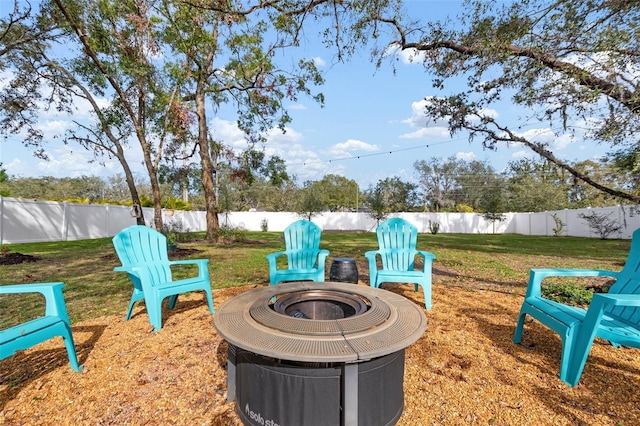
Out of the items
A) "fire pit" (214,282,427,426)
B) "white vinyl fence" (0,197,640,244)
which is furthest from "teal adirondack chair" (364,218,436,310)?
"white vinyl fence" (0,197,640,244)

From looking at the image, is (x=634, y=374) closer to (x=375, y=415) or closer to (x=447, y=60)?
(x=375, y=415)

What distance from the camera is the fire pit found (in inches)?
49.3

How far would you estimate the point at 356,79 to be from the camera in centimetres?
496

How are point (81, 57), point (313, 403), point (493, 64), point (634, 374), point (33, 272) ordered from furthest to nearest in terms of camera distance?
1. point (81, 57)
2. point (33, 272)
3. point (493, 64)
4. point (634, 374)
5. point (313, 403)

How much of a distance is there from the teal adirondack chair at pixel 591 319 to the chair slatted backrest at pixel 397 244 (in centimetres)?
147

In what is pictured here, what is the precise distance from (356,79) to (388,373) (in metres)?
4.67

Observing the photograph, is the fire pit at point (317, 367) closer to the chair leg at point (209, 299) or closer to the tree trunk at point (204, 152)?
the chair leg at point (209, 299)

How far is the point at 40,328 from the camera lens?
176 cm

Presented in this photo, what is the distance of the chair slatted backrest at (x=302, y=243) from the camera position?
3.79 metres

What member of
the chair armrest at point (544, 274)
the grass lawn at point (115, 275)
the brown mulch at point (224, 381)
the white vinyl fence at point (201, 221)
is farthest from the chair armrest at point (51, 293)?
the white vinyl fence at point (201, 221)

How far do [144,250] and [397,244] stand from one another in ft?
9.54

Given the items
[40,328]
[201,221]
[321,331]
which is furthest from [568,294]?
[201,221]

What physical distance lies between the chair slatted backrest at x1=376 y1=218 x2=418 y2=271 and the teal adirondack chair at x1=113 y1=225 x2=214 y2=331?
2.10m

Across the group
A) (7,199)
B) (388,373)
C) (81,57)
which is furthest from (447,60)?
(7,199)
